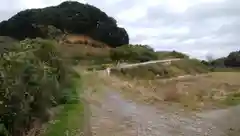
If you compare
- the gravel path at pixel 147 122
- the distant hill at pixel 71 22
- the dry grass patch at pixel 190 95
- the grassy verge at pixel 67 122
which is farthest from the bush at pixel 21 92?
the distant hill at pixel 71 22

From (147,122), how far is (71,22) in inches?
1358

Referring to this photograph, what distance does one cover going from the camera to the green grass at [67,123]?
421 inches

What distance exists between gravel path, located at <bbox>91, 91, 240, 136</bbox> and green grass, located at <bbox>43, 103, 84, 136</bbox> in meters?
0.50

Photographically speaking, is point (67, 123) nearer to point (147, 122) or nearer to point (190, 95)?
point (147, 122)

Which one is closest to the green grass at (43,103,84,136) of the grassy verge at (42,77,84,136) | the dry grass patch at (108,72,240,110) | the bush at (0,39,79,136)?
the grassy verge at (42,77,84,136)

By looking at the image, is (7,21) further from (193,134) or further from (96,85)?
(193,134)

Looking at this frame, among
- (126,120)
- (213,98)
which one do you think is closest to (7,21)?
(213,98)

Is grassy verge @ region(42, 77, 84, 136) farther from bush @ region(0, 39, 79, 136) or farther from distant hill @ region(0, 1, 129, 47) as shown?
distant hill @ region(0, 1, 129, 47)

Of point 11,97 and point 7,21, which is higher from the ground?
point 7,21

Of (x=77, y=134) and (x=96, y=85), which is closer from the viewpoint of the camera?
(x=77, y=134)

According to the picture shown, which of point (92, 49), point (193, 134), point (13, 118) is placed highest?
point (92, 49)

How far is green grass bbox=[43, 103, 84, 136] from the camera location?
10688 mm

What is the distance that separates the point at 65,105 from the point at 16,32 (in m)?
30.7

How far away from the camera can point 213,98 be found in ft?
64.0
